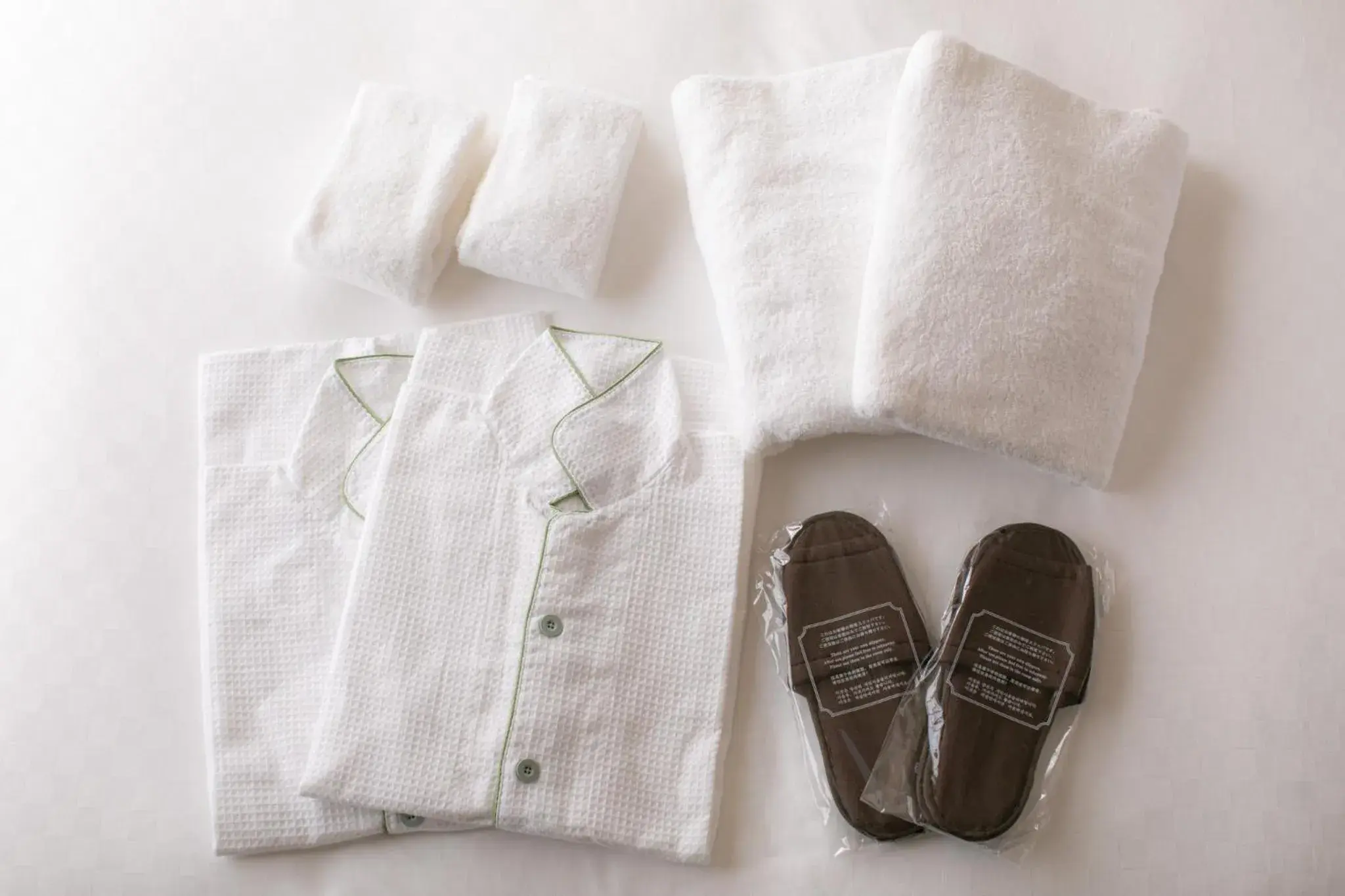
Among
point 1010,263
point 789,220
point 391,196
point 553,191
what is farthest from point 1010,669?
point 391,196

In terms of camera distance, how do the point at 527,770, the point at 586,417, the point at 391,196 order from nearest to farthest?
the point at 527,770 → the point at 586,417 → the point at 391,196

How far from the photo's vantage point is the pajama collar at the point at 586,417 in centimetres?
126

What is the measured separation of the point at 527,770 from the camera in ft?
3.85

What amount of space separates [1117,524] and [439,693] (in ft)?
2.70

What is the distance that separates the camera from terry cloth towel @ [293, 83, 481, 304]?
1.36m

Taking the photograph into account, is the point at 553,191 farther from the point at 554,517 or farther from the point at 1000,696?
the point at 1000,696

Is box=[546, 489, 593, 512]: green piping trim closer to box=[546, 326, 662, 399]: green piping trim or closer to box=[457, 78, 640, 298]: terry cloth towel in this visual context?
box=[546, 326, 662, 399]: green piping trim

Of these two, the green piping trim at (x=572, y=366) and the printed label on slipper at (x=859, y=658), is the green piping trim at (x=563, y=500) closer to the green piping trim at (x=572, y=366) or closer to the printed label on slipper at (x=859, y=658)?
the green piping trim at (x=572, y=366)

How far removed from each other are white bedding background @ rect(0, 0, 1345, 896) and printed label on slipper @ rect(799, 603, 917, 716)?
0.05 meters

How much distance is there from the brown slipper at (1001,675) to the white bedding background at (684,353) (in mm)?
47

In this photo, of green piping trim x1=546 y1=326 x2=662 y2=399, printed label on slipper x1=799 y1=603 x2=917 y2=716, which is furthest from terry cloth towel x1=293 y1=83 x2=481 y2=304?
printed label on slipper x1=799 y1=603 x2=917 y2=716

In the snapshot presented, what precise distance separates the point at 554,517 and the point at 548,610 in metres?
A: 0.11

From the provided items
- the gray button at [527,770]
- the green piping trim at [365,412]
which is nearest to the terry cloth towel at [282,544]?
the green piping trim at [365,412]

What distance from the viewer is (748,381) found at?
129cm
